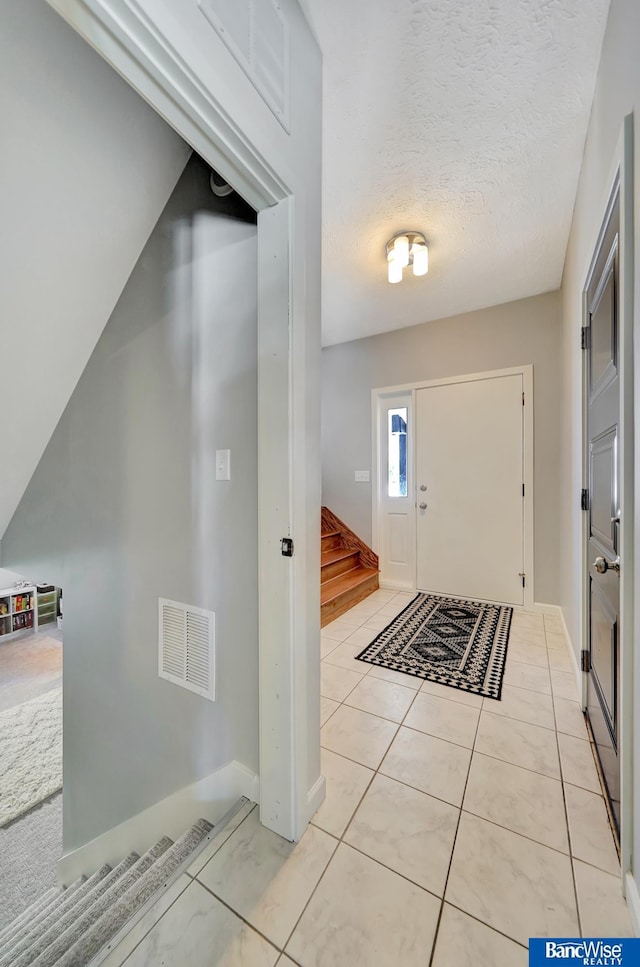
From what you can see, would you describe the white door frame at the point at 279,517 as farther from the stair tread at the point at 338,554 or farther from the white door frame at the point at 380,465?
the white door frame at the point at 380,465

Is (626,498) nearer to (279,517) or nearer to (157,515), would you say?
(279,517)

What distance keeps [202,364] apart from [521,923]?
191cm

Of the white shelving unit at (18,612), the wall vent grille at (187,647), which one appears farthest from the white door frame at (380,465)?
the white shelving unit at (18,612)

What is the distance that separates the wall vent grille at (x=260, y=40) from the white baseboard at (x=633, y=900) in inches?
88.3

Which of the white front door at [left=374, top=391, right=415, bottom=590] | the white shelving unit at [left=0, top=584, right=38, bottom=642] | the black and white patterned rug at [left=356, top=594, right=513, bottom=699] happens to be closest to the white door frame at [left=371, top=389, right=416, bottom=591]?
the white front door at [left=374, top=391, right=415, bottom=590]

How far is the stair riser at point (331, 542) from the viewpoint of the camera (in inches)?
144

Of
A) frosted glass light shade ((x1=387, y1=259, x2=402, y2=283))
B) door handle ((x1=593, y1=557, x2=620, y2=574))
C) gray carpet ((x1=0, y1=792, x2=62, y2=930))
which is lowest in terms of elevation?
gray carpet ((x1=0, y1=792, x2=62, y2=930))

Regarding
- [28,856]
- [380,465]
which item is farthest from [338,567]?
[28,856]

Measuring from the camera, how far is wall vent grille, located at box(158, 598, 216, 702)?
1.39 m

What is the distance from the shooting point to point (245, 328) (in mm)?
1241

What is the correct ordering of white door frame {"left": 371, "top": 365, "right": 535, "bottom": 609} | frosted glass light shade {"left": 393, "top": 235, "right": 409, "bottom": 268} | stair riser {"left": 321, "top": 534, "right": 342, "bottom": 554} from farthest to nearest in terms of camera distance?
1. stair riser {"left": 321, "top": 534, "right": 342, "bottom": 554}
2. white door frame {"left": 371, "top": 365, "right": 535, "bottom": 609}
3. frosted glass light shade {"left": 393, "top": 235, "right": 409, "bottom": 268}

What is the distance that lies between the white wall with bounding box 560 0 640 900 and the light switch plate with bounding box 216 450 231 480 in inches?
47.3

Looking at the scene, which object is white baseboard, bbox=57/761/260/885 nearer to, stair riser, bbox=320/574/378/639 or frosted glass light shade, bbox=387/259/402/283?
stair riser, bbox=320/574/378/639

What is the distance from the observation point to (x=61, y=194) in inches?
→ 47.2
